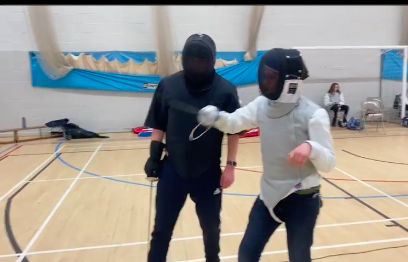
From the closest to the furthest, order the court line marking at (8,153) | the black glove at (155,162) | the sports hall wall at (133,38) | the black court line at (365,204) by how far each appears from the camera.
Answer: the black glove at (155,162)
the black court line at (365,204)
the court line marking at (8,153)
the sports hall wall at (133,38)

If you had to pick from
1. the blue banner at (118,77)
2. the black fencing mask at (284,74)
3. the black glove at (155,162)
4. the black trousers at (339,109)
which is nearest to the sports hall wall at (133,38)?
the blue banner at (118,77)

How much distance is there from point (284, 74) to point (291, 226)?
74cm

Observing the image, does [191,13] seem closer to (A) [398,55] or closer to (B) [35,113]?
(B) [35,113]

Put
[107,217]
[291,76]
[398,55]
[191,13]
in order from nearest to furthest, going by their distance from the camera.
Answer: [291,76]
[107,217]
[191,13]
[398,55]

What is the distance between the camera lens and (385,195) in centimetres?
430

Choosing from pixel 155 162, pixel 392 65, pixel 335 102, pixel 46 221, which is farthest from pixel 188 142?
pixel 392 65

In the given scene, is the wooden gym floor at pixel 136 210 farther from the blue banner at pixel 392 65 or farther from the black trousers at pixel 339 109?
the blue banner at pixel 392 65

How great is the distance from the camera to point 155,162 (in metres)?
2.18

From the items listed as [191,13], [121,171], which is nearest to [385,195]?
[121,171]

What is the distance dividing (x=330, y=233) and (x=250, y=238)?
1745 mm

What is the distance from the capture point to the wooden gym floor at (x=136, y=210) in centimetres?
305

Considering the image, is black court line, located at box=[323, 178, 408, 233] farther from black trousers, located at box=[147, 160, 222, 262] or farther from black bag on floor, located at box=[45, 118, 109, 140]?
black bag on floor, located at box=[45, 118, 109, 140]

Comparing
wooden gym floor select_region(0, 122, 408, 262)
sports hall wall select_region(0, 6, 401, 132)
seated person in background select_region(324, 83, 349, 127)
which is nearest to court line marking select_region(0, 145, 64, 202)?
wooden gym floor select_region(0, 122, 408, 262)

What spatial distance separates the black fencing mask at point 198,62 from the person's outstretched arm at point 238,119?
0.25 metres
